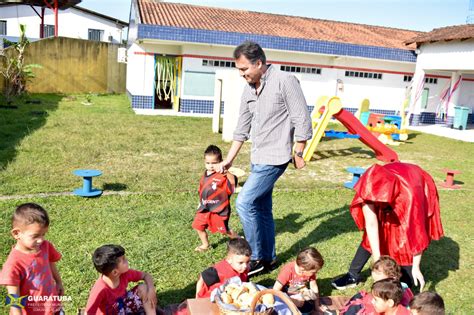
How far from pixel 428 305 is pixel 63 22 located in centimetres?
3346

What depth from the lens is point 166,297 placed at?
3646 mm

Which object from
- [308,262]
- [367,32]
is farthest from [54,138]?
[367,32]

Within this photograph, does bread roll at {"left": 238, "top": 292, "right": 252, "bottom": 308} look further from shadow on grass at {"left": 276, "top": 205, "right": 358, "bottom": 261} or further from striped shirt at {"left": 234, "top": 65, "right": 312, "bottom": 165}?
shadow on grass at {"left": 276, "top": 205, "right": 358, "bottom": 261}

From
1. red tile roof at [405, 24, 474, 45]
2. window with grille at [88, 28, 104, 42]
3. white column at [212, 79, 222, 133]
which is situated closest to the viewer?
white column at [212, 79, 222, 133]

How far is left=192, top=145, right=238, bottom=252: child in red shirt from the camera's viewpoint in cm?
452

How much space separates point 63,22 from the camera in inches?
1242

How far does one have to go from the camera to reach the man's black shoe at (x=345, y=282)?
13.1 feet

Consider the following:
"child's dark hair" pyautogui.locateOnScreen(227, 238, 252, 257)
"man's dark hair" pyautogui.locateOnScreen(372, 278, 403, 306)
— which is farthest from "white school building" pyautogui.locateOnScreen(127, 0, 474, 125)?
"man's dark hair" pyautogui.locateOnScreen(372, 278, 403, 306)

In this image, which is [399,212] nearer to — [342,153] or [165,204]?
[165,204]

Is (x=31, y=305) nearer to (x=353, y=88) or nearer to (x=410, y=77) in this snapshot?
(x=353, y=88)

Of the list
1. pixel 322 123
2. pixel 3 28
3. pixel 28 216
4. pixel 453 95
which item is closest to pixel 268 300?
pixel 28 216

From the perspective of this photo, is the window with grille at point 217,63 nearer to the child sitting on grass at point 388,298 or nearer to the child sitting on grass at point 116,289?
the child sitting on grass at point 116,289

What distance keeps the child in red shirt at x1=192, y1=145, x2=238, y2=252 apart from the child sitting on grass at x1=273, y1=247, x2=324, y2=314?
1.17m

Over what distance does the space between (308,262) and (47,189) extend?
13.9ft
